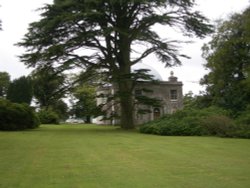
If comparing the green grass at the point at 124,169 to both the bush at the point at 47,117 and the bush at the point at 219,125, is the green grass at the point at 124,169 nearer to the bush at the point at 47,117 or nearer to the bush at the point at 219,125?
the bush at the point at 219,125

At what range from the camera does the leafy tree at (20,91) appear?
2099 inches

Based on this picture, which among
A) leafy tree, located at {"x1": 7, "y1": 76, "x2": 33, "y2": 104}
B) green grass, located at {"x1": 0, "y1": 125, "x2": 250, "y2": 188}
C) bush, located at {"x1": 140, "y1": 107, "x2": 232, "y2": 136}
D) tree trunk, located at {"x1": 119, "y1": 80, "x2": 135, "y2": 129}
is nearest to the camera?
green grass, located at {"x1": 0, "y1": 125, "x2": 250, "y2": 188}

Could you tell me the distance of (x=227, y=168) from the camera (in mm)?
11234

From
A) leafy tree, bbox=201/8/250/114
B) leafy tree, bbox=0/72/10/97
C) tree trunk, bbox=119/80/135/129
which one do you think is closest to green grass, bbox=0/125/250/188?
tree trunk, bbox=119/80/135/129

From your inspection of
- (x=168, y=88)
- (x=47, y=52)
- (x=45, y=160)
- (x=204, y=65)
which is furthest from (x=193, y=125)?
(x=168, y=88)

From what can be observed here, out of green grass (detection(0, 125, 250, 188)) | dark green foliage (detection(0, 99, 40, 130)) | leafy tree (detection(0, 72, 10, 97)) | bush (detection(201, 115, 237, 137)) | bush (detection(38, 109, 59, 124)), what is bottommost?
green grass (detection(0, 125, 250, 188))

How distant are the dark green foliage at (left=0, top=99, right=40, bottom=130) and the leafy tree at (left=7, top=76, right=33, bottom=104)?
2056cm

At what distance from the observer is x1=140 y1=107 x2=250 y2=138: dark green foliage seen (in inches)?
997

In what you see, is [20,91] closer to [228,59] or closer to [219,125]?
[228,59]

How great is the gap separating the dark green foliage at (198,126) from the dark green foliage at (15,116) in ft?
28.3

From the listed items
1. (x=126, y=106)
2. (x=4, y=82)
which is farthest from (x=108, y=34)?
(x=4, y=82)

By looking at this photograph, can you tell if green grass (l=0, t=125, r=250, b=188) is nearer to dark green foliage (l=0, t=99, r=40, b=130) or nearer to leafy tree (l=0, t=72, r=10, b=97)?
dark green foliage (l=0, t=99, r=40, b=130)

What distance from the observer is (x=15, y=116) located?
1222 inches

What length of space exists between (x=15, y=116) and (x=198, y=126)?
1275 centimetres
